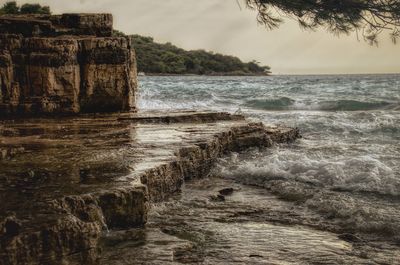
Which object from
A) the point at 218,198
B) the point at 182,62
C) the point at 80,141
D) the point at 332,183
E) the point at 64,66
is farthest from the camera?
the point at 182,62

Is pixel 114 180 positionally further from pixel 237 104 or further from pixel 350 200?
pixel 237 104

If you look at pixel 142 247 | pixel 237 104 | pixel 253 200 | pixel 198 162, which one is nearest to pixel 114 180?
pixel 142 247

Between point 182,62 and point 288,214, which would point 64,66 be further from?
point 182,62

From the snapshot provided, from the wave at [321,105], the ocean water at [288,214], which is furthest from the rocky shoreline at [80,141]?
the wave at [321,105]

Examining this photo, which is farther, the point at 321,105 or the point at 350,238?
the point at 321,105

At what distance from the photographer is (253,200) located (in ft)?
19.6

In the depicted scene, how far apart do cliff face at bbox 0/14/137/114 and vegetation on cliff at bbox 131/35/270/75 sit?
65541 mm

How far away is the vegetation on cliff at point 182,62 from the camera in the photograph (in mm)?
80250

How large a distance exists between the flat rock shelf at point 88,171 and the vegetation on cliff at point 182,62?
68.1 metres

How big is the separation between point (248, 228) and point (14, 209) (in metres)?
2.13

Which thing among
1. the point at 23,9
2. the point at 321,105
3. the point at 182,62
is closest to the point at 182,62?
the point at 182,62

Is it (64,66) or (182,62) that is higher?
(182,62)

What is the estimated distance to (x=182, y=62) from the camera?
282 feet

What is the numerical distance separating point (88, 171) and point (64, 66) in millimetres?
5392
